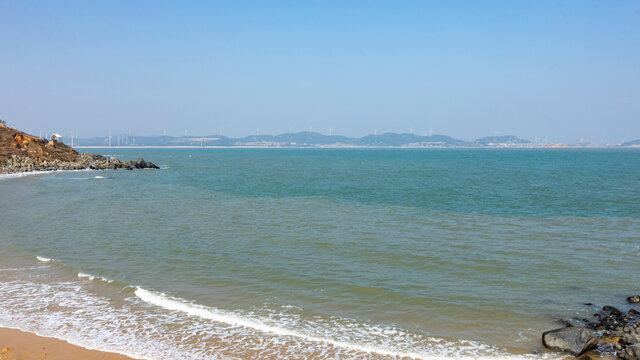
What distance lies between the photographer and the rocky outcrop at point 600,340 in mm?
9930

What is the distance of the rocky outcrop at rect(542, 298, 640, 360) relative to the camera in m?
9.93

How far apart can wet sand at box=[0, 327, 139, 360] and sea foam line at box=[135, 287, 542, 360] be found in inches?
108

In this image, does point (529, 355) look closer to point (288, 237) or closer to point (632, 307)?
point (632, 307)

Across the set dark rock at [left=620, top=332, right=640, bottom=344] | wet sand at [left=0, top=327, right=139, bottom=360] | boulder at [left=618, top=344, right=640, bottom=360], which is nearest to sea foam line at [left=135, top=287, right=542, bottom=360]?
boulder at [left=618, top=344, right=640, bottom=360]

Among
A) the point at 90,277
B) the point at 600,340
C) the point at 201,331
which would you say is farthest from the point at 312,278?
the point at 600,340

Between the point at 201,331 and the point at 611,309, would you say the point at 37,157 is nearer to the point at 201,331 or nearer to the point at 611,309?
the point at 201,331

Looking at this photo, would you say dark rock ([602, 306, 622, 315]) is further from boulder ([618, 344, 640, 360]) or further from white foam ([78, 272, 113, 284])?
white foam ([78, 272, 113, 284])

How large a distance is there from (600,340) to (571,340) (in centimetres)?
122

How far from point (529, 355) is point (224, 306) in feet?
25.7

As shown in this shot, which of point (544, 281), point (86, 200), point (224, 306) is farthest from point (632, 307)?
point (86, 200)

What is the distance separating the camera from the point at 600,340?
422 inches

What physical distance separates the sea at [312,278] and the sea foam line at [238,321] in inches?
1.9

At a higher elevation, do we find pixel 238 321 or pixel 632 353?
pixel 632 353

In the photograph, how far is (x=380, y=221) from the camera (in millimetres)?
26453
